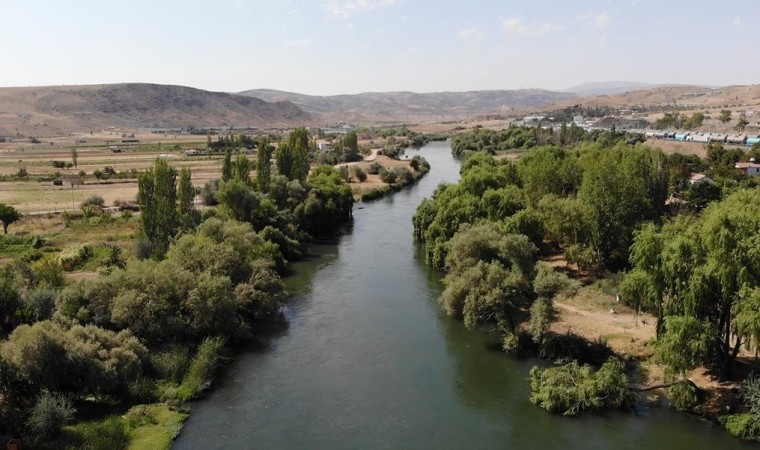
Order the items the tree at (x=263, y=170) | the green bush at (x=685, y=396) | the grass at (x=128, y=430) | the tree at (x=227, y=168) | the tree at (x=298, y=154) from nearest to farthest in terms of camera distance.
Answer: the grass at (x=128, y=430) < the green bush at (x=685, y=396) < the tree at (x=227, y=168) < the tree at (x=263, y=170) < the tree at (x=298, y=154)

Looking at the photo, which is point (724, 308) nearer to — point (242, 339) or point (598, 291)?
point (598, 291)

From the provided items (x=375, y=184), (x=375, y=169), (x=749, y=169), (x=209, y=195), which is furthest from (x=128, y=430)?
(x=375, y=169)

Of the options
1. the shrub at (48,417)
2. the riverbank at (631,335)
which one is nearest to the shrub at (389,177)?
the riverbank at (631,335)

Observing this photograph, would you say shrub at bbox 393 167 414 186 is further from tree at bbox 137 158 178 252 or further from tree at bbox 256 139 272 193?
tree at bbox 137 158 178 252

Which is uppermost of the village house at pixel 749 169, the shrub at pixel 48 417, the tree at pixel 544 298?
the village house at pixel 749 169

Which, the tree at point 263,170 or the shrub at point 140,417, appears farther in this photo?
the tree at point 263,170

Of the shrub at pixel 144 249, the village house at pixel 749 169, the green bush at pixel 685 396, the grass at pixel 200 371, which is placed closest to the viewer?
the green bush at pixel 685 396

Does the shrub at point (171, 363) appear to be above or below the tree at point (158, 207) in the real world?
below

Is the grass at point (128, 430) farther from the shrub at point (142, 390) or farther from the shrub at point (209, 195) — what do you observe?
the shrub at point (209, 195)
